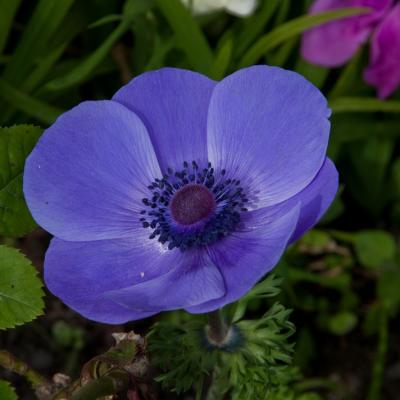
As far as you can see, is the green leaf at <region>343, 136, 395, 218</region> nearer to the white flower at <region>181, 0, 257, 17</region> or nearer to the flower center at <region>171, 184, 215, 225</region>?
the white flower at <region>181, 0, 257, 17</region>

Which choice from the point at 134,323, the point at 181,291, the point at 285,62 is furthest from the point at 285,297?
the point at 181,291

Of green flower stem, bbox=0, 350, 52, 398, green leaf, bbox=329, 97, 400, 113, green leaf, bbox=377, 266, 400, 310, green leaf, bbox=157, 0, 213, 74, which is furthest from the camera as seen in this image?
green leaf, bbox=377, 266, 400, 310

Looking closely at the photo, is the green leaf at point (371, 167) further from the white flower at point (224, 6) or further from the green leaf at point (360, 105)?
the white flower at point (224, 6)

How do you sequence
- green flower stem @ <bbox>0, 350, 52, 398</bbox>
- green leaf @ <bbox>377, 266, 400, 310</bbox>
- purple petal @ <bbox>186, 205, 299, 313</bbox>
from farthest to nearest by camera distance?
1. green leaf @ <bbox>377, 266, 400, 310</bbox>
2. green flower stem @ <bbox>0, 350, 52, 398</bbox>
3. purple petal @ <bbox>186, 205, 299, 313</bbox>

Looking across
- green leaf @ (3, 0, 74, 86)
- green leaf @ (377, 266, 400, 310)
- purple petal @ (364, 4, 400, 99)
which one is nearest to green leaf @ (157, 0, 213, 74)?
green leaf @ (3, 0, 74, 86)

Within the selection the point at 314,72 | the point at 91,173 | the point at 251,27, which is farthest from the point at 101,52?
the point at 91,173

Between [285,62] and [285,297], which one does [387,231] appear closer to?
[285,297]
